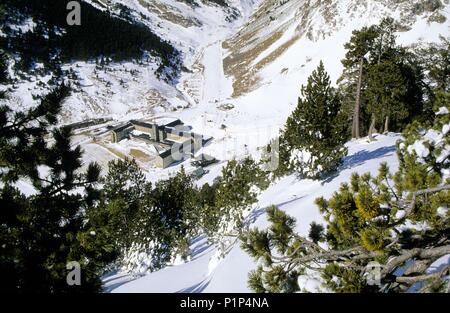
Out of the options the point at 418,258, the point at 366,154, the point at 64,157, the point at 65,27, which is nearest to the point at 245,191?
the point at 366,154

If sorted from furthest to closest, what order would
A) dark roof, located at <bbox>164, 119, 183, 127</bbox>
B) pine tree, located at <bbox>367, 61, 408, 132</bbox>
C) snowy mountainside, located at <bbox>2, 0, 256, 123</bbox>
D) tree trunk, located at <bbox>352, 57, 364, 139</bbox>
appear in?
snowy mountainside, located at <bbox>2, 0, 256, 123</bbox> → dark roof, located at <bbox>164, 119, 183, 127</bbox> → tree trunk, located at <bbox>352, 57, 364, 139</bbox> → pine tree, located at <bbox>367, 61, 408, 132</bbox>

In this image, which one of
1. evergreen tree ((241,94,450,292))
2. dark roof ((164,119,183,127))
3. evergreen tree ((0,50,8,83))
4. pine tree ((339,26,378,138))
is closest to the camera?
evergreen tree ((241,94,450,292))

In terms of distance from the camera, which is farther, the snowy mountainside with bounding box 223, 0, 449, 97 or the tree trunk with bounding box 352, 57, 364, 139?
the snowy mountainside with bounding box 223, 0, 449, 97

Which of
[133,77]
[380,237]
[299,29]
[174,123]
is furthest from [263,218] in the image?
[133,77]

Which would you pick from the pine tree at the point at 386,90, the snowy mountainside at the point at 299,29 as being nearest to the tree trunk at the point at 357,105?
the pine tree at the point at 386,90

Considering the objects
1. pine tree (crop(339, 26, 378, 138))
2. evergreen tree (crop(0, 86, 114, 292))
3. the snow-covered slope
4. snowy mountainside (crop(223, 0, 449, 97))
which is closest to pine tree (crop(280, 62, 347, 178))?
the snow-covered slope

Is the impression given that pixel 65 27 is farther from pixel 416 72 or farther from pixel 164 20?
pixel 416 72

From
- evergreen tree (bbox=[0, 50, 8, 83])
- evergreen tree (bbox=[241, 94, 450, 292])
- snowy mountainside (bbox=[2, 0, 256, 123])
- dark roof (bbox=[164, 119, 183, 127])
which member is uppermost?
snowy mountainside (bbox=[2, 0, 256, 123])

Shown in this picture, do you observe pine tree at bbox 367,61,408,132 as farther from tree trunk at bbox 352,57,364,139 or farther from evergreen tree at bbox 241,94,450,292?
evergreen tree at bbox 241,94,450,292
